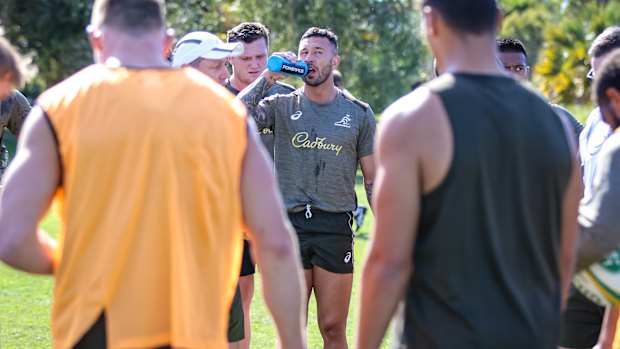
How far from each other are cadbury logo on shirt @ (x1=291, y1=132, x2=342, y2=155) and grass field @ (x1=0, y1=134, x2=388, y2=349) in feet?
6.30

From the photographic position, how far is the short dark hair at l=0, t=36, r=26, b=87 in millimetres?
3412

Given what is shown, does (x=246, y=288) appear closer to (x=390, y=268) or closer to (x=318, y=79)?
(x=318, y=79)

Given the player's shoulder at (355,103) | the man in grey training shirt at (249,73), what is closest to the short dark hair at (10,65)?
the man in grey training shirt at (249,73)

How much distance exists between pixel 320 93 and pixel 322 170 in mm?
560

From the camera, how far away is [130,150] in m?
3.06

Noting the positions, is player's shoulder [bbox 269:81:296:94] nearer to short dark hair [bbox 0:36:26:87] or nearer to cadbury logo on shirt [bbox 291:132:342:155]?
cadbury logo on shirt [bbox 291:132:342:155]

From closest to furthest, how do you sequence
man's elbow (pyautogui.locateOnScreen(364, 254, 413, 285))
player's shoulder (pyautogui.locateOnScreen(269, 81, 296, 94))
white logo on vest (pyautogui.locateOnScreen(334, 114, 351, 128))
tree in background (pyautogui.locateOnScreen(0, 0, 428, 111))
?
man's elbow (pyautogui.locateOnScreen(364, 254, 413, 285)) < white logo on vest (pyautogui.locateOnScreen(334, 114, 351, 128)) < player's shoulder (pyautogui.locateOnScreen(269, 81, 296, 94)) < tree in background (pyautogui.locateOnScreen(0, 0, 428, 111))

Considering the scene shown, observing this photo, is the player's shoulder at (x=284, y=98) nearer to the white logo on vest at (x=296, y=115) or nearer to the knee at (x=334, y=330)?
the white logo on vest at (x=296, y=115)

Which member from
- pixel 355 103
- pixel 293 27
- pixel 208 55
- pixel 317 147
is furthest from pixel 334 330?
pixel 293 27

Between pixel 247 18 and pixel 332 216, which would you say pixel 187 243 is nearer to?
pixel 332 216

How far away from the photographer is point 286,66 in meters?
6.34

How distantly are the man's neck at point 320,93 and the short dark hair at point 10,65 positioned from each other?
359 centimetres

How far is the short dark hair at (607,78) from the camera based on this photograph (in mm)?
3654

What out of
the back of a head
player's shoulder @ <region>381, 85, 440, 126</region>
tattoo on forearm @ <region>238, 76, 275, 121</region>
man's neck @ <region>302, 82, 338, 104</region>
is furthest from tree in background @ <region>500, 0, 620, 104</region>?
the back of a head
